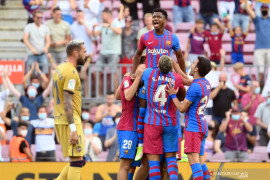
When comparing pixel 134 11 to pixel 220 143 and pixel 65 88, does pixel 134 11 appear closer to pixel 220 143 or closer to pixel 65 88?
pixel 220 143

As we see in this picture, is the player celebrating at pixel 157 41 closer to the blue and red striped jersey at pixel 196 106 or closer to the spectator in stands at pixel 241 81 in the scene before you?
the blue and red striped jersey at pixel 196 106

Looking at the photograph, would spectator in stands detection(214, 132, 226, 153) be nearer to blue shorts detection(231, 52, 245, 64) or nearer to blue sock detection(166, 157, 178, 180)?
blue shorts detection(231, 52, 245, 64)

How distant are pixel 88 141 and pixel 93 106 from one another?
1.73m

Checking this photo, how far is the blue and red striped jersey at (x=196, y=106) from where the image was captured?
959 centimetres

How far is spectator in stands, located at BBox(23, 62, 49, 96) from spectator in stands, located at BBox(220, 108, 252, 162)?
441 cm

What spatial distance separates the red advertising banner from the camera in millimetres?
15420

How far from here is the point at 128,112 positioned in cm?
990

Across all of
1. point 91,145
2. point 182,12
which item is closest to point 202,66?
point 91,145

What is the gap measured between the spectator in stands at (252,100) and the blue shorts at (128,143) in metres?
5.91

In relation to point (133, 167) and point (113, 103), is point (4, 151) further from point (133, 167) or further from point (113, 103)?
point (133, 167)

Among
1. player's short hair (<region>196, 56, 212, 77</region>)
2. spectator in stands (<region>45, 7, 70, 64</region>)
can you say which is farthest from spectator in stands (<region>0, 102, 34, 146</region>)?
player's short hair (<region>196, 56, 212, 77</region>)

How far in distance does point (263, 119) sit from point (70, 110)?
271 inches

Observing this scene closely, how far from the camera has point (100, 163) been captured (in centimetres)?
1200

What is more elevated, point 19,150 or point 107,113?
point 107,113
